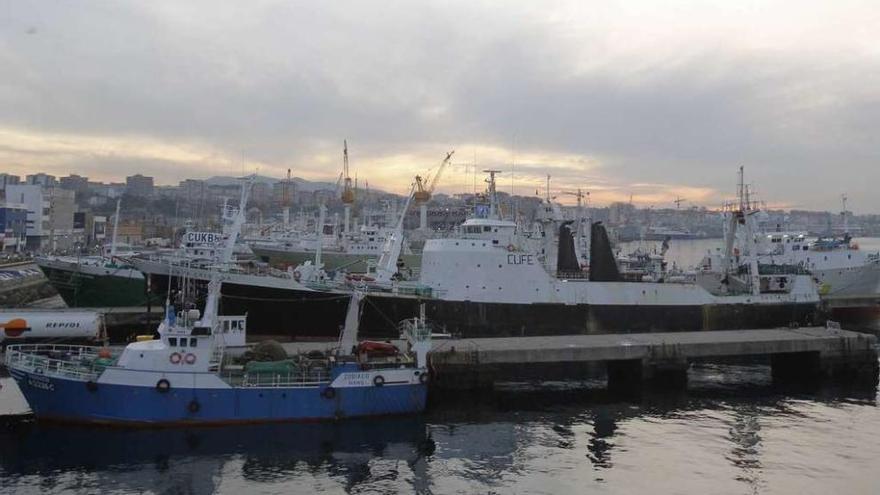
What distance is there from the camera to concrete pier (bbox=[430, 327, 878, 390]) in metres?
24.2

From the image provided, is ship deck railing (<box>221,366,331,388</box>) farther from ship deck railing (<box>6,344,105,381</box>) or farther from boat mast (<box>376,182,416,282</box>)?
boat mast (<box>376,182,416,282</box>)

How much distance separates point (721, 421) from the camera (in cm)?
2116

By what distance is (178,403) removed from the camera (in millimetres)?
19312

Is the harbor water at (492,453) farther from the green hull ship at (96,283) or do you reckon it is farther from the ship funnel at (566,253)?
the green hull ship at (96,283)

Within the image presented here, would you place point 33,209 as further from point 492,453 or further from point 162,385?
point 492,453

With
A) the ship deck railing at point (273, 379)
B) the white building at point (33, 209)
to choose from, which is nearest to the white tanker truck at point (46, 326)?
the ship deck railing at point (273, 379)

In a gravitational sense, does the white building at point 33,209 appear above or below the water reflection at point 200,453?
above

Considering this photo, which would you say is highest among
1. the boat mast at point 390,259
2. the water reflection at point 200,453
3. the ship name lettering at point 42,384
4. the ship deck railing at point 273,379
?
the boat mast at point 390,259

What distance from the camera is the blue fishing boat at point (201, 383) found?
19062mm

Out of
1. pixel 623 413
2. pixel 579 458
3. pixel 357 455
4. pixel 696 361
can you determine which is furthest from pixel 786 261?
pixel 357 455

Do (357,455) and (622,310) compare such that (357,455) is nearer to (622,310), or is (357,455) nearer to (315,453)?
(315,453)

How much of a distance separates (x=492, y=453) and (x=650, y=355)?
35.6 feet

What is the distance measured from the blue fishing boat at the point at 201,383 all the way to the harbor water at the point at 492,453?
17.8 inches

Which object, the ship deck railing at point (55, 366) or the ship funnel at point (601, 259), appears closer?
the ship deck railing at point (55, 366)
